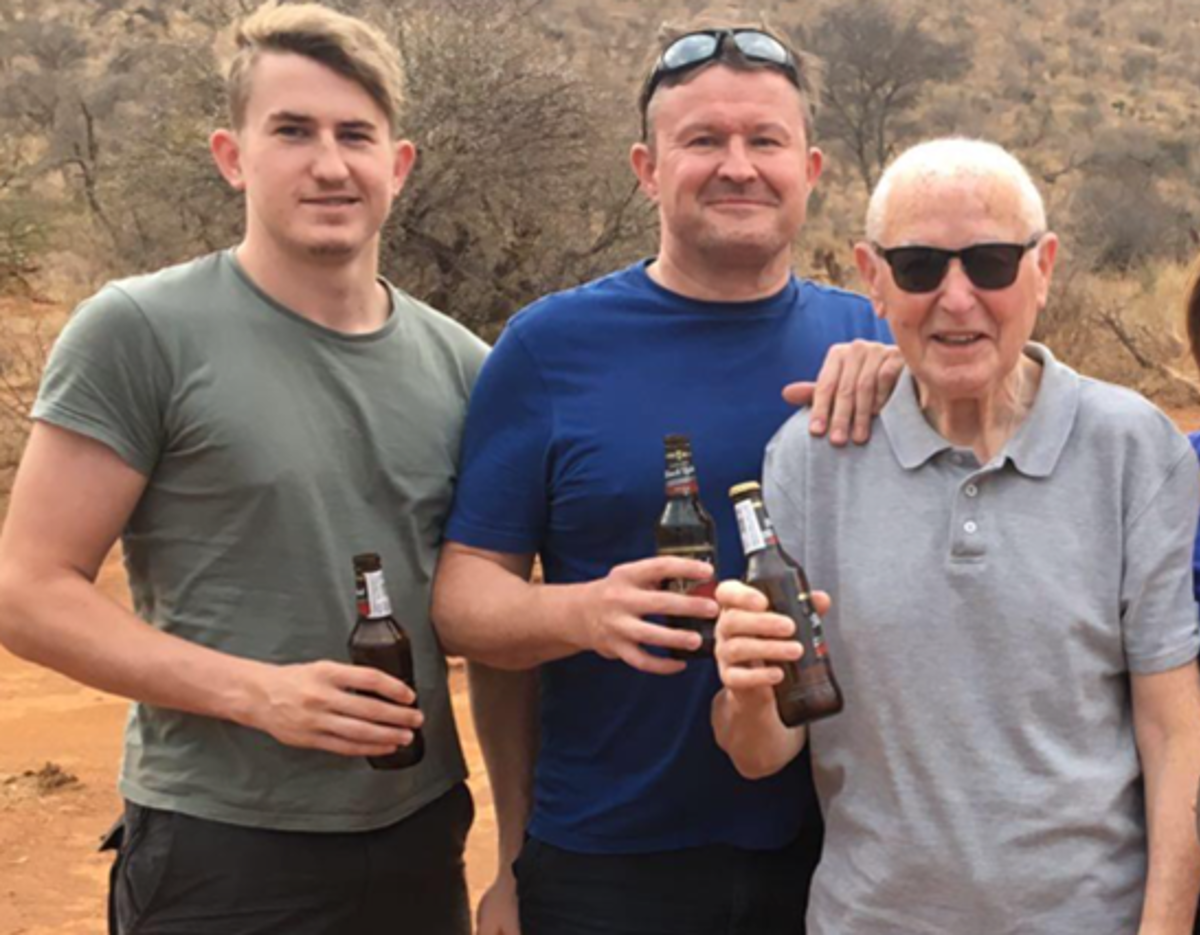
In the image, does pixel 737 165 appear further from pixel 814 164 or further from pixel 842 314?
pixel 842 314

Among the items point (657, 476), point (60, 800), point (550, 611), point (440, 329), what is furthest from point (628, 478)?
point (60, 800)

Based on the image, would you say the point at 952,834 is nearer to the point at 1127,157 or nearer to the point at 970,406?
the point at 970,406

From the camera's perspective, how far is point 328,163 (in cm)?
309

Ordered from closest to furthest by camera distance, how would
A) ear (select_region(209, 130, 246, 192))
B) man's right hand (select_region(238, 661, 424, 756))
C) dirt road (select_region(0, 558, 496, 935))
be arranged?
1. man's right hand (select_region(238, 661, 424, 756))
2. ear (select_region(209, 130, 246, 192))
3. dirt road (select_region(0, 558, 496, 935))

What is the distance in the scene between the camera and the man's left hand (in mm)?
2703

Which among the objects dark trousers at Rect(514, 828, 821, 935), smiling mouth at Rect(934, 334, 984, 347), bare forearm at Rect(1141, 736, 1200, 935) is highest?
smiling mouth at Rect(934, 334, 984, 347)

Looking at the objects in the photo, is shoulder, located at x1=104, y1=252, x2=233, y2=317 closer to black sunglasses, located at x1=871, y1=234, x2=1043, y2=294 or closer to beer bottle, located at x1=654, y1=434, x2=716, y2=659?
beer bottle, located at x1=654, y1=434, x2=716, y2=659

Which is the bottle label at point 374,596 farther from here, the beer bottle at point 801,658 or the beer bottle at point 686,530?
the beer bottle at point 801,658

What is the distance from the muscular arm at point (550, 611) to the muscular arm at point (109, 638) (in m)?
0.23

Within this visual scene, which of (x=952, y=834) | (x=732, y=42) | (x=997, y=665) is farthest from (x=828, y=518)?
(x=732, y=42)

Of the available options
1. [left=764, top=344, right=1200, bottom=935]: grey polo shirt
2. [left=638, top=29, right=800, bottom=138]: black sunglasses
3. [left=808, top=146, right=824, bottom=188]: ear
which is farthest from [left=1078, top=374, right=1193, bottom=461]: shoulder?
[left=638, top=29, right=800, bottom=138]: black sunglasses

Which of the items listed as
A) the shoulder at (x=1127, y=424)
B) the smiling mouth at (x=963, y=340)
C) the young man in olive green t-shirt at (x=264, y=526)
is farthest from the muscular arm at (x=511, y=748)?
the shoulder at (x=1127, y=424)

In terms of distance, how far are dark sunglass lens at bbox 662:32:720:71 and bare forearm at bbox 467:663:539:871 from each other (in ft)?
4.35

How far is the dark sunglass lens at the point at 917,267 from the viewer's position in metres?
2.57
